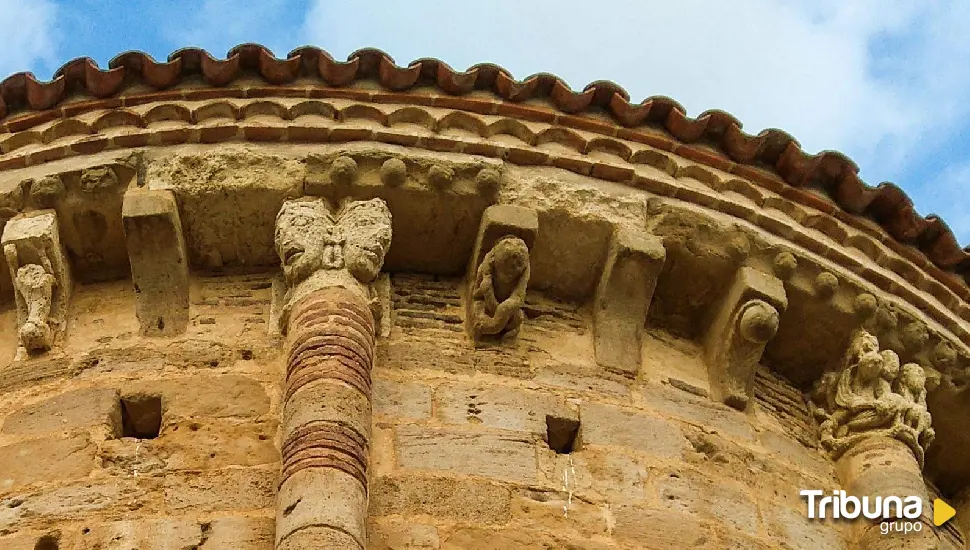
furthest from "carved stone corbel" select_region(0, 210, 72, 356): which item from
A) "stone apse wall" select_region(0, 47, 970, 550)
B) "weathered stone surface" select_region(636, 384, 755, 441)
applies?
"weathered stone surface" select_region(636, 384, 755, 441)

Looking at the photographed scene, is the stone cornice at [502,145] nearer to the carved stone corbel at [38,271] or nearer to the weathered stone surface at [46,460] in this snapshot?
the carved stone corbel at [38,271]

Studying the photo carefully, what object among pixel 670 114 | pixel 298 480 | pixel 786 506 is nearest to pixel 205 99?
pixel 670 114

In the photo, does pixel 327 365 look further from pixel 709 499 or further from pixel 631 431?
pixel 709 499

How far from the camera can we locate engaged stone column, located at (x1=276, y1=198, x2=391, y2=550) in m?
4.92

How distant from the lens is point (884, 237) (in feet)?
25.2

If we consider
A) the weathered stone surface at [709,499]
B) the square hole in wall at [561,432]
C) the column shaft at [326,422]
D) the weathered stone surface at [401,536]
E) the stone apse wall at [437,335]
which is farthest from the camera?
the square hole in wall at [561,432]

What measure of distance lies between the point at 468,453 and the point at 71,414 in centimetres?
157

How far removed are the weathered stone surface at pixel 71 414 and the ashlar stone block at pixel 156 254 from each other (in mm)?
580

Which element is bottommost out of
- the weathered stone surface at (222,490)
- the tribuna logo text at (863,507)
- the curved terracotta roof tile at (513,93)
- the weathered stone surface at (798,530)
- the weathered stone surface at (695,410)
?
the weathered stone surface at (222,490)

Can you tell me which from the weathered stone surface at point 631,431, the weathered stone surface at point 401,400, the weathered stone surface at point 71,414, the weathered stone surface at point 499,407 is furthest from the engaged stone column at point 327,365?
the weathered stone surface at point 631,431

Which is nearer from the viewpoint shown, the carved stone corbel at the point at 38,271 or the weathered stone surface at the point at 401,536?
the weathered stone surface at the point at 401,536

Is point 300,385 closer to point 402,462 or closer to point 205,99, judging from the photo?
point 402,462

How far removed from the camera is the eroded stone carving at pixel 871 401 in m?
6.60

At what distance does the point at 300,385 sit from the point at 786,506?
2.02 metres
